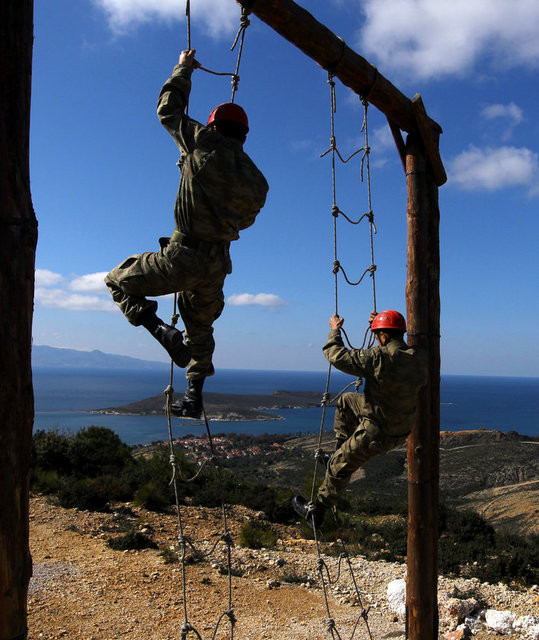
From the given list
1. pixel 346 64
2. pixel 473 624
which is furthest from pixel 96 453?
pixel 346 64

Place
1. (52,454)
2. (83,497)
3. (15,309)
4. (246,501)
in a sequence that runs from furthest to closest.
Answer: (52,454) < (246,501) < (83,497) < (15,309)

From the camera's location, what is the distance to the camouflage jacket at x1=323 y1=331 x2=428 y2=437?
4.10 meters

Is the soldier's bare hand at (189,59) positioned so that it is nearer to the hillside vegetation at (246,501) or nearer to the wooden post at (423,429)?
the wooden post at (423,429)

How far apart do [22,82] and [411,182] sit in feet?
11.2

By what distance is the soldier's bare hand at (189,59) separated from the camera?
314 centimetres

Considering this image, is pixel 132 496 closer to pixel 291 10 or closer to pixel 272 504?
pixel 272 504

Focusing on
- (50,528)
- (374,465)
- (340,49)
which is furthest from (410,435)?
(374,465)

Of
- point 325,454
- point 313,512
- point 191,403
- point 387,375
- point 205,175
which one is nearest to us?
point 205,175

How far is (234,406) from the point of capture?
281ft

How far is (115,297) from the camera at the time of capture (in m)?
3.39

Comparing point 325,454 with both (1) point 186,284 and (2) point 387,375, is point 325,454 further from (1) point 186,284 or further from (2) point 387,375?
(1) point 186,284

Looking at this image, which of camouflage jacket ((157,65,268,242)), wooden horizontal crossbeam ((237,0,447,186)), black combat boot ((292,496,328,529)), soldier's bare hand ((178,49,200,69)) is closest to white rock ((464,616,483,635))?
black combat boot ((292,496,328,529))

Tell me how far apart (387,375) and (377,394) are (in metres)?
0.18

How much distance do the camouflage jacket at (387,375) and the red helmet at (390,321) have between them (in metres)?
0.13
